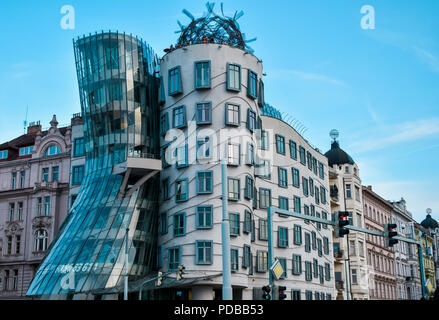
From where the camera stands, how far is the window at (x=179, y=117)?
4685 cm

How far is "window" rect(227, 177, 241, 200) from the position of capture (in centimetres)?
4500

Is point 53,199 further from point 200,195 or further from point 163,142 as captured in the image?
point 200,195

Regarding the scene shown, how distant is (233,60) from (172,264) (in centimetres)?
1761

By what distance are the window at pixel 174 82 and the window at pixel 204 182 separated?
24.4ft

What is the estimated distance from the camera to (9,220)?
64.0m

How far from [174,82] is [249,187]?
10974mm

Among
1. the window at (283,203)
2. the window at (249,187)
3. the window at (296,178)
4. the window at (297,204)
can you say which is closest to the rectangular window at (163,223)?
the window at (249,187)

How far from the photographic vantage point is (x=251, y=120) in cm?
4809

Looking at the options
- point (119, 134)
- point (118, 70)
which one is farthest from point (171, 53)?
point (119, 134)

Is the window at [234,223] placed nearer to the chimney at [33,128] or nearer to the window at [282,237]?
the window at [282,237]

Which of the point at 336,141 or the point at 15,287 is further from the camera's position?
the point at 336,141

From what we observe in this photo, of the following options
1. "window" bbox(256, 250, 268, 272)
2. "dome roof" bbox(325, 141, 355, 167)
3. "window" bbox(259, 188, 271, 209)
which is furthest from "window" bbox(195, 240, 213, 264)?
"dome roof" bbox(325, 141, 355, 167)

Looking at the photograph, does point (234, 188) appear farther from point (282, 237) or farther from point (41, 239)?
point (41, 239)

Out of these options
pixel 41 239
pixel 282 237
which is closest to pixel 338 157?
pixel 282 237
